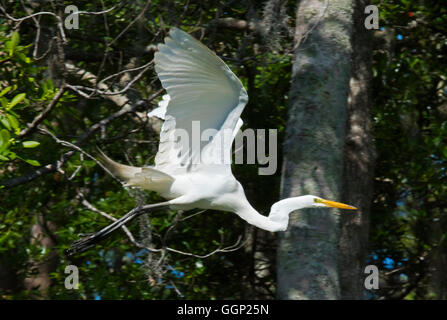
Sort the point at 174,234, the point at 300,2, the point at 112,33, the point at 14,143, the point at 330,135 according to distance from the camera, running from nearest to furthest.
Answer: the point at 14,143
the point at 330,135
the point at 300,2
the point at 174,234
the point at 112,33

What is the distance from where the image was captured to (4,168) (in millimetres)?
4879

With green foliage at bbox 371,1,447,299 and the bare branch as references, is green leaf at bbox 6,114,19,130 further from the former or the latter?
green foliage at bbox 371,1,447,299

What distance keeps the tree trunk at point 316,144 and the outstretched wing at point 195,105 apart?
0.49m

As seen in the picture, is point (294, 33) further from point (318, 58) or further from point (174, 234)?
point (174, 234)

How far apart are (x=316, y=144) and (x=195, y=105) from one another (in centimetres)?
83

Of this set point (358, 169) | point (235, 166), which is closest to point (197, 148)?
point (235, 166)

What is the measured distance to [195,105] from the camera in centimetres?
371

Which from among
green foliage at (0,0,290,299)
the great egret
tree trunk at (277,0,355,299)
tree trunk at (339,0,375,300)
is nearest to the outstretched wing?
the great egret

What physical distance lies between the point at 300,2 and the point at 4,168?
2.34m

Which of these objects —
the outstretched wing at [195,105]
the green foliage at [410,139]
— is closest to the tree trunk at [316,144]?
the outstretched wing at [195,105]

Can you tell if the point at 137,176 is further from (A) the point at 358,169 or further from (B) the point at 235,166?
(A) the point at 358,169

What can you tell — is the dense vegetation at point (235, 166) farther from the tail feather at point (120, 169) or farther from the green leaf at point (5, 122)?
the green leaf at point (5, 122)

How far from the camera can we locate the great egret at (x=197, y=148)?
3.52 metres
